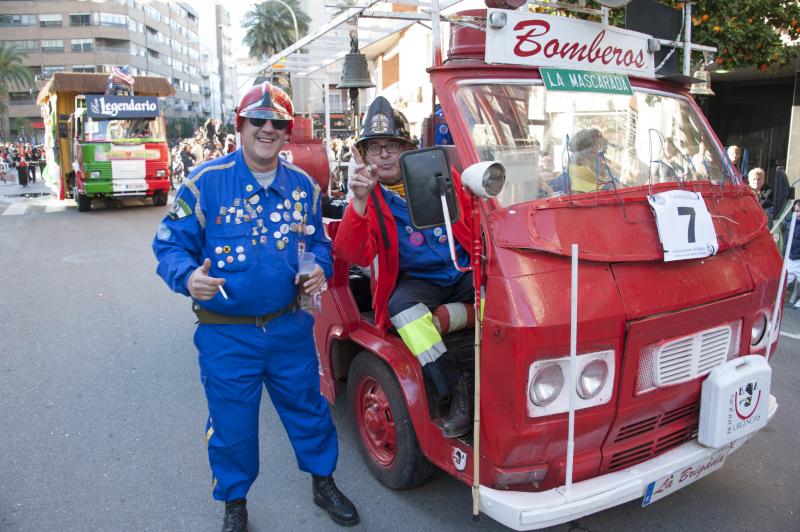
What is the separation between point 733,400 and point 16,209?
19.7m

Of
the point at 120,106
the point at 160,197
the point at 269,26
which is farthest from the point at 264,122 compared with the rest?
the point at 269,26

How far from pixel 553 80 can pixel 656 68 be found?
2.74 feet

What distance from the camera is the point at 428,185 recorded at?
95.2 inches

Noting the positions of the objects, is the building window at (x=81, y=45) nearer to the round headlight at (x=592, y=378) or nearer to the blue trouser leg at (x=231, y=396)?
the blue trouser leg at (x=231, y=396)

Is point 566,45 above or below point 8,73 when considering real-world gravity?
below

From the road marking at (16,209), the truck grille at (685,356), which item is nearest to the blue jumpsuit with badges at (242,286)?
the truck grille at (685,356)

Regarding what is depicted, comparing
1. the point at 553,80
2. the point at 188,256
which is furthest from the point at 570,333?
the point at 188,256

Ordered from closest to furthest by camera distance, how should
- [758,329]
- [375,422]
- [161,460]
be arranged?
1. [758,329]
2. [375,422]
3. [161,460]

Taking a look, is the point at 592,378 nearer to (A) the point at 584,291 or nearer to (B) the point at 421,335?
(A) the point at 584,291

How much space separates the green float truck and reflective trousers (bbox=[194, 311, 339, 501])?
1512 cm

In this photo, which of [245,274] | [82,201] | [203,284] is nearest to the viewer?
[203,284]

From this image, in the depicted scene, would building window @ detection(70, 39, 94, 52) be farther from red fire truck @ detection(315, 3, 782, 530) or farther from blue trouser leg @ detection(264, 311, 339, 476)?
blue trouser leg @ detection(264, 311, 339, 476)

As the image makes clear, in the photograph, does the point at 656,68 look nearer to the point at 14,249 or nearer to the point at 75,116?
the point at 14,249

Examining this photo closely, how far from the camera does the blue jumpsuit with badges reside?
2721 millimetres
